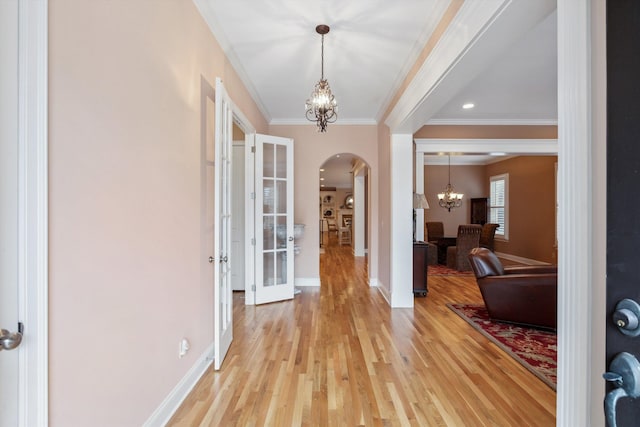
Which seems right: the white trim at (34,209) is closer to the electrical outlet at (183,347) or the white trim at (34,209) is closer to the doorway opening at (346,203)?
the electrical outlet at (183,347)

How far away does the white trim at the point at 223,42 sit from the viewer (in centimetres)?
226

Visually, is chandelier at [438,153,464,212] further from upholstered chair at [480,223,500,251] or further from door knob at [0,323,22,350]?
door knob at [0,323,22,350]

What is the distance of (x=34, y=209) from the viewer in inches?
38.2

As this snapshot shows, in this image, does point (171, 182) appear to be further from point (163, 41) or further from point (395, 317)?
point (395, 317)

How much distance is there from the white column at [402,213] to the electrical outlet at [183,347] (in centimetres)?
277

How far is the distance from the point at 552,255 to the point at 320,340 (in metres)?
6.79

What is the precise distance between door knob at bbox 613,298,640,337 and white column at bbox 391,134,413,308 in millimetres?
3349

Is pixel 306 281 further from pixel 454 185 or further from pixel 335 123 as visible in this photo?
pixel 454 185

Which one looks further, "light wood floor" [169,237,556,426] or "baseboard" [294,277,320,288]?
"baseboard" [294,277,320,288]

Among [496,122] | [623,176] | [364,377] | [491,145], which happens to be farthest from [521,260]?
[623,176]

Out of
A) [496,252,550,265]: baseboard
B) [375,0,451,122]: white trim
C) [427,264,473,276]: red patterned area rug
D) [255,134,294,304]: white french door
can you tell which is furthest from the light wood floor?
[496,252,550,265]: baseboard

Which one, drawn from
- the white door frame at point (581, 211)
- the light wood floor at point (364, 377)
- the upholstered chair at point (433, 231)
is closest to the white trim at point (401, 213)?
the light wood floor at point (364, 377)

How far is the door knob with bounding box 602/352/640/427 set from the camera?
2.03ft

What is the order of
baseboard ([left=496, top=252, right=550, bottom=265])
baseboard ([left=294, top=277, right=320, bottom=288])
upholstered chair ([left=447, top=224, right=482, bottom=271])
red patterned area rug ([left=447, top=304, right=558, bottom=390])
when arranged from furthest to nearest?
1. baseboard ([left=496, top=252, right=550, bottom=265])
2. upholstered chair ([left=447, top=224, right=482, bottom=271])
3. baseboard ([left=294, top=277, right=320, bottom=288])
4. red patterned area rug ([left=447, top=304, right=558, bottom=390])
